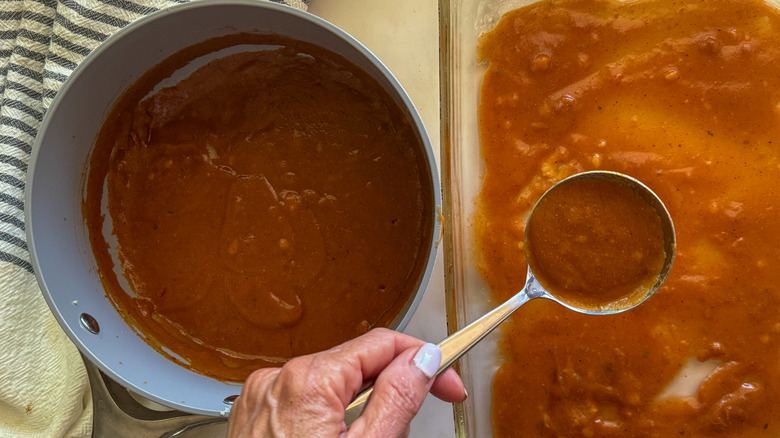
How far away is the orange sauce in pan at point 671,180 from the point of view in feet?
3.66

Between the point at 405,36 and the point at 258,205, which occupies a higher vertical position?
the point at 405,36

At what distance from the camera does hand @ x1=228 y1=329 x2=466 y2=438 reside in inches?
31.7

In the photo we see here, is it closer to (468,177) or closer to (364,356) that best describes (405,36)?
(468,177)

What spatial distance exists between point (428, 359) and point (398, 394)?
79 millimetres

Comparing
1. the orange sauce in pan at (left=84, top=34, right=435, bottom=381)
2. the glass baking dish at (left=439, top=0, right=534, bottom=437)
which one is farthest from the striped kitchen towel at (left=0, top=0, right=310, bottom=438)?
the glass baking dish at (left=439, top=0, right=534, bottom=437)

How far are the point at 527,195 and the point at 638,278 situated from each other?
10.0 inches

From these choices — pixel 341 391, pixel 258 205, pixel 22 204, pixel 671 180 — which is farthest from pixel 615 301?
pixel 22 204

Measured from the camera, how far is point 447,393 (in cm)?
105

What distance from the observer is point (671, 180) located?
1116 mm

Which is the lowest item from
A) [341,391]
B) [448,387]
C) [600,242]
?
[448,387]

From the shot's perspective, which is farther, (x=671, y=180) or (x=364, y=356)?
(x=671, y=180)

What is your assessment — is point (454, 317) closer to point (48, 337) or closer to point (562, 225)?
point (562, 225)

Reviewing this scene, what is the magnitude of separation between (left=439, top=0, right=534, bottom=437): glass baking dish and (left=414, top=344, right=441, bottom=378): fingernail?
275mm

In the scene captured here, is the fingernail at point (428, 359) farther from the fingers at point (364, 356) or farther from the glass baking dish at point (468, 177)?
the glass baking dish at point (468, 177)
